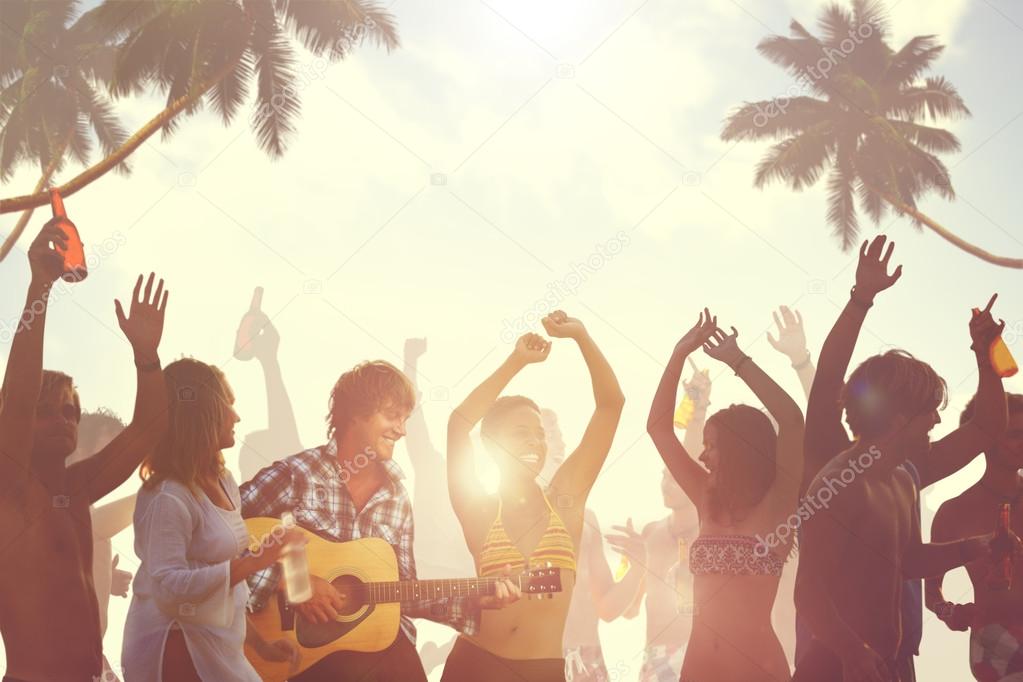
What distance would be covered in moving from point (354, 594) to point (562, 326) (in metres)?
2.46

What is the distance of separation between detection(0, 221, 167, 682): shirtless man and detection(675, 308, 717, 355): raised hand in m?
3.75

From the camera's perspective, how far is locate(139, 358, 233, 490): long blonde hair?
5977 millimetres

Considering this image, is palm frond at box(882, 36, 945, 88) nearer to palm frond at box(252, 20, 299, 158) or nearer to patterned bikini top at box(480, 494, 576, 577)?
palm frond at box(252, 20, 299, 158)

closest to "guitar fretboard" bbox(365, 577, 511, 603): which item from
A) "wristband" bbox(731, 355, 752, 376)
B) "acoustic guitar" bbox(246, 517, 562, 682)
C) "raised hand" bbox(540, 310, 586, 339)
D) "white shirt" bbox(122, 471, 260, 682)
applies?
"acoustic guitar" bbox(246, 517, 562, 682)

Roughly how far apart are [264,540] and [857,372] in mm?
4360

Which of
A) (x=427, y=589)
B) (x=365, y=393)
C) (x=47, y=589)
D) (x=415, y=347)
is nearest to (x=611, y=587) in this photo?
(x=415, y=347)

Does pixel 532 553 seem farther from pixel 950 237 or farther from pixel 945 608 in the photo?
pixel 950 237

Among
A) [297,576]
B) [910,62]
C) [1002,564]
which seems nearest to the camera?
[297,576]

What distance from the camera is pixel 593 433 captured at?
24.9 ft

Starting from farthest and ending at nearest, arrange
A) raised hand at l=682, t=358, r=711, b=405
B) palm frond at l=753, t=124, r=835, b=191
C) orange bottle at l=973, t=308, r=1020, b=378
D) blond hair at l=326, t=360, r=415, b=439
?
palm frond at l=753, t=124, r=835, b=191 → raised hand at l=682, t=358, r=711, b=405 → orange bottle at l=973, t=308, r=1020, b=378 → blond hair at l=326, t=360, r=415, b=439

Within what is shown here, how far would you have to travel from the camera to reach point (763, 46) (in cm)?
1555

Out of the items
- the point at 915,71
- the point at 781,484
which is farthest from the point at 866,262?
the point at 915,71

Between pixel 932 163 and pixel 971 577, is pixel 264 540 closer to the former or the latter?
pixel 971 577

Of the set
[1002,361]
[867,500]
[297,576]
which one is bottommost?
[297,576]
